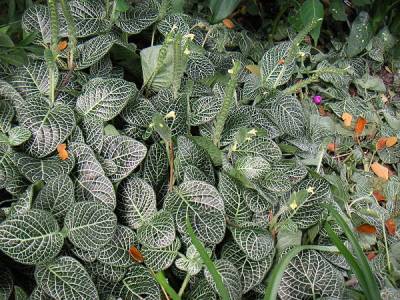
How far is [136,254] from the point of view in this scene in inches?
43.7

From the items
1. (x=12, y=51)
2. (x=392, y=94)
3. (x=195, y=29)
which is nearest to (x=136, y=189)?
(x=12, y=51)

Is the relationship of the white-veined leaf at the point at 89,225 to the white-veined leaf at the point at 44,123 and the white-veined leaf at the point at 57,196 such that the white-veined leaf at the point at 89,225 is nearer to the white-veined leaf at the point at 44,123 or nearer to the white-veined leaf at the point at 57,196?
the white-veined leaf at the point at 57,196

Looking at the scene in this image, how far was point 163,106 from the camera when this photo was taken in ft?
4.30

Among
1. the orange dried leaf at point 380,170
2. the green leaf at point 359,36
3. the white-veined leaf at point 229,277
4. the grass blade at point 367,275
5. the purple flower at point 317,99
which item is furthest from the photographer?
the green leaf at point 359,36

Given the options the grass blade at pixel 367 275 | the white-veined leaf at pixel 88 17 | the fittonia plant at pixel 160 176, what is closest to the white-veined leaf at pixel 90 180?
the fittonia plant at pixel 160 176

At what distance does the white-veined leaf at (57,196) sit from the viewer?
107 centimetres

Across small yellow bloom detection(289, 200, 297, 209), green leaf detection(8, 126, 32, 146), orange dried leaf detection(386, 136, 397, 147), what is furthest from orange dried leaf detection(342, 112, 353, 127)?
green leaf detection(8, 126, 32, 146)

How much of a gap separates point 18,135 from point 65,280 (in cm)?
33

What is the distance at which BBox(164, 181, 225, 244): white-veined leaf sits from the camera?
1119mm

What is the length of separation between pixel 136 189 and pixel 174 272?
201mm

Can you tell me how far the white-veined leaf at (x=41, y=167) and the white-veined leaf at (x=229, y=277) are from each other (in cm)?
37

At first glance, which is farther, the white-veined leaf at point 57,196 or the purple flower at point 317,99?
the purple flower at point 317,99

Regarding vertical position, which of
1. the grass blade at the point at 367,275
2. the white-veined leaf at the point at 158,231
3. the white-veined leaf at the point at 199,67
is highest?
the white-veined leaf at the point at 199,67

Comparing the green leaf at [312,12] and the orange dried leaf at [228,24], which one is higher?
the green leaf at [312,12]
